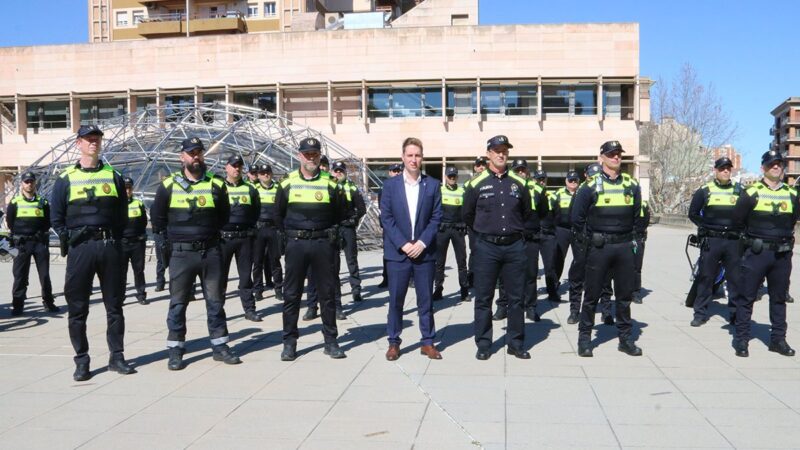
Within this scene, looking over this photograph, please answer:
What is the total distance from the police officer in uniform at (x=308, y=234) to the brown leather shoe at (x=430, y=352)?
2.65 feet

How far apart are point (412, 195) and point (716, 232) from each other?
415 cm

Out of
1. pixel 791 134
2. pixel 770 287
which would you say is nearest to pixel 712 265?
pixel 770 287

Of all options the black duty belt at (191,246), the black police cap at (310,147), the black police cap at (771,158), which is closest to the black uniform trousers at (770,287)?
the black police cap at (771,158)

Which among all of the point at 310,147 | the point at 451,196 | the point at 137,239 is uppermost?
the point at 310,147

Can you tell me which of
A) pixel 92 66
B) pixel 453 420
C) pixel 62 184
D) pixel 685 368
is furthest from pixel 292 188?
pixel 92 66

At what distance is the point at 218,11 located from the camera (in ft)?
201

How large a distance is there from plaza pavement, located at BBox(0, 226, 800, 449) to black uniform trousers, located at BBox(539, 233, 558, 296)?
5.85 ft

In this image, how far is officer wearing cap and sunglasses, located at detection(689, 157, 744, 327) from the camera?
8.29m

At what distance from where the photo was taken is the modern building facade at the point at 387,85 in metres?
36.9

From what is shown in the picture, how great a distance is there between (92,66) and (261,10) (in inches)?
895

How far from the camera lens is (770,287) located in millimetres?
6953

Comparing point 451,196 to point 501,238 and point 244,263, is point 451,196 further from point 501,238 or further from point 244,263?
point 501,238

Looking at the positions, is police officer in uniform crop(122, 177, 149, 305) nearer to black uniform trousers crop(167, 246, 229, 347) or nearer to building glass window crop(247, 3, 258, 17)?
black uniform trousers crop(167, 246, 229, 347)

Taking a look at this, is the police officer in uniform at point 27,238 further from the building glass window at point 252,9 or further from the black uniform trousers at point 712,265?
the building glass window at point 252,9
